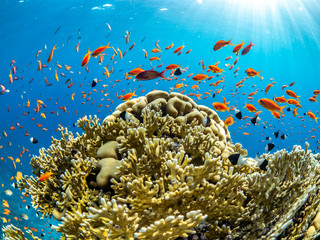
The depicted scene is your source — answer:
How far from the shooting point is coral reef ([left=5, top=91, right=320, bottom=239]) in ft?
6.59

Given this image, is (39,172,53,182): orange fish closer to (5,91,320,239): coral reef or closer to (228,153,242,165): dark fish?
(5,91,320,239): coral reef

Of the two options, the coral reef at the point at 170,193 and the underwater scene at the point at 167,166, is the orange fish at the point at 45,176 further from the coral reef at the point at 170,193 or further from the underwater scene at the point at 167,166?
the coral reef at the point at 170,193

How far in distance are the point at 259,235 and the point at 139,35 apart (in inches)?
1673

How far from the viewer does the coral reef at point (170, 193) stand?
2.01 meters

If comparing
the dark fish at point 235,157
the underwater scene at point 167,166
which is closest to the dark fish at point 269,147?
the underwater scene at point 167,166

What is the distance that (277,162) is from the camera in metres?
2.80

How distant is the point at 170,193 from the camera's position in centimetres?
204

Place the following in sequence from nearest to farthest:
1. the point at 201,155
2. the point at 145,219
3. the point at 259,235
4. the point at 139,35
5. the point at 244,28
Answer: the point at 145,219 → the point at 259,235 → the point at 201,155 → the point at 244,28 → the point at 139,35

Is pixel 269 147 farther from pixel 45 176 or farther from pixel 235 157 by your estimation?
pixel 45 176

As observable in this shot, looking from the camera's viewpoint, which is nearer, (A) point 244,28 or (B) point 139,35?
(A) point 244,28

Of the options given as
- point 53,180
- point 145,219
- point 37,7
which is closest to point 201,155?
point 145,219

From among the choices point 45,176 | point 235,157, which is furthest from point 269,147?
point 45,176

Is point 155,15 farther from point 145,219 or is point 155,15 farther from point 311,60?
point 311,60

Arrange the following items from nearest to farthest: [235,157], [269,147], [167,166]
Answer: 1. [167,166]
2. [235,157]
3. [269,147]
